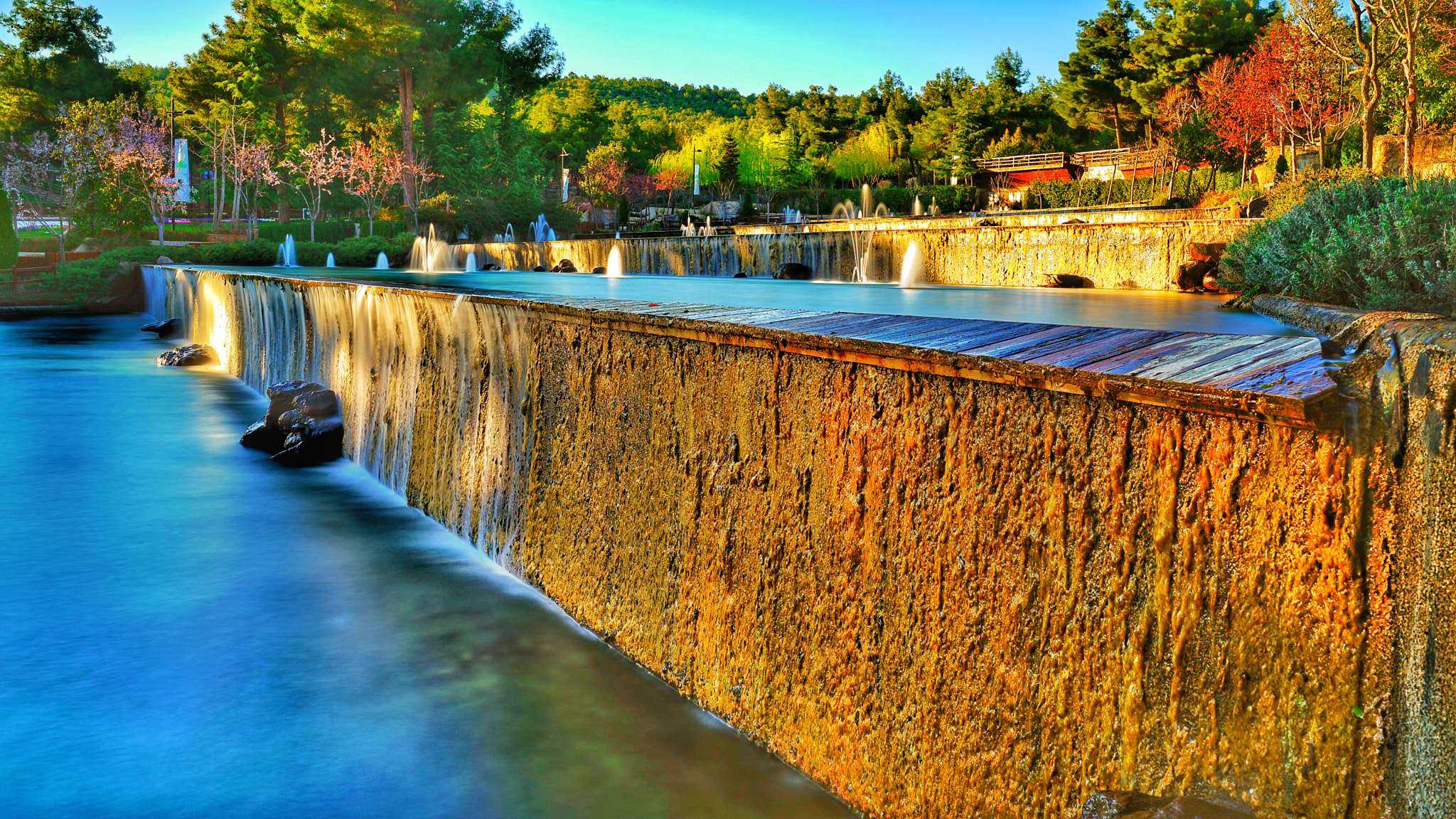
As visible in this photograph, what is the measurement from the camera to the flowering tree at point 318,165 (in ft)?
165

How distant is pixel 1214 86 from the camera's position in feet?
158

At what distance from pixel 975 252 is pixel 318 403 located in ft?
30.4

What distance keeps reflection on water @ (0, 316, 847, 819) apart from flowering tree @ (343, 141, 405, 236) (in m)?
44.0

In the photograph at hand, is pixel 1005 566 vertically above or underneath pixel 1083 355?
underneath

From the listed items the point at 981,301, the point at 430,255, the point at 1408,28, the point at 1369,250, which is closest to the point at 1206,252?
the point at 981,301

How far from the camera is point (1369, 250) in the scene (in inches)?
255

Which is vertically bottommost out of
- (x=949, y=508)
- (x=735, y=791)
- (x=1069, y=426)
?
(x=735, y=791)

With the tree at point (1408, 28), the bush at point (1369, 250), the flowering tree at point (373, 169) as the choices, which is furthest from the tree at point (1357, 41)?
the flowering tree at point (373, 169)

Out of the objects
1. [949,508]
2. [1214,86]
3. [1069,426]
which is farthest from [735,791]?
[1214,86]

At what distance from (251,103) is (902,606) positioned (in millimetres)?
57406

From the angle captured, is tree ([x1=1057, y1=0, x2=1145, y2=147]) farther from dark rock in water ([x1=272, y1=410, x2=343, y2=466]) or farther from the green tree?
dark rock in water ([x1=272, y1=410, x2=343, y2=466])

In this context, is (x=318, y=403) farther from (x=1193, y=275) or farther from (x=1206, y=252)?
(x=1206, y=252)

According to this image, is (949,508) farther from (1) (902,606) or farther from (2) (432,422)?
(2) (432,422)

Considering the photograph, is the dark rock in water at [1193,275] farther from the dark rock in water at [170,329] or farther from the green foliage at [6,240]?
the green foliage at [6,240]
